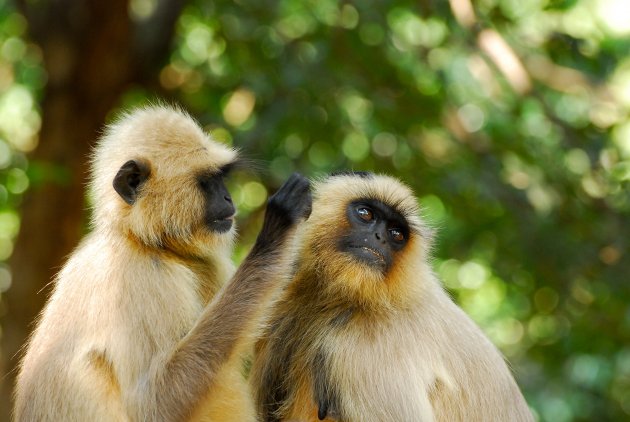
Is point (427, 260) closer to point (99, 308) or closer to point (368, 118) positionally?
point (99, 308)

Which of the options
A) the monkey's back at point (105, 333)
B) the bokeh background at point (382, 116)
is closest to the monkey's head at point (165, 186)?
the monkey's back at point (105, 333)

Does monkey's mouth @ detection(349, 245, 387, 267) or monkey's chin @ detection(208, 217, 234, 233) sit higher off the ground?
monkey's mouth @ detection(349, 245, 387, 267)

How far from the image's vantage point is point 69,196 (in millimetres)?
9734

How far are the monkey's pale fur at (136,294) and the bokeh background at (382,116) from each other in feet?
11.9

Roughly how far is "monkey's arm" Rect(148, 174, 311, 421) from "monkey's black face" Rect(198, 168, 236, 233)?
1.03ft

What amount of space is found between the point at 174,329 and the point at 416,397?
1.19 meters

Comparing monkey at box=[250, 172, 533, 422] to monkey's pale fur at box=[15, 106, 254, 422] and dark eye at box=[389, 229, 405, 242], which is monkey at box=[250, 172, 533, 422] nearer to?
dark eye at box=[389, 229, 405, 242]

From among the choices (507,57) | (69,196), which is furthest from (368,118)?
(69,196)

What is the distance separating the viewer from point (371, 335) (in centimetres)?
505

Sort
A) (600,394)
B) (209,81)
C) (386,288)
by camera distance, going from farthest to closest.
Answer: (600,394) → (209,81) → (386,288)

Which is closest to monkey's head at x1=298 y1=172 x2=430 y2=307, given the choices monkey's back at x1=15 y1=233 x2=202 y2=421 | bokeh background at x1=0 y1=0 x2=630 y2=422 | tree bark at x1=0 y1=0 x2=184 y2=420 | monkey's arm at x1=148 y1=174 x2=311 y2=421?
monkey's arm at x1=148 y1=174 x2=311 y2=421

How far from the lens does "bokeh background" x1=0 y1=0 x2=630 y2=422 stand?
9.25 m

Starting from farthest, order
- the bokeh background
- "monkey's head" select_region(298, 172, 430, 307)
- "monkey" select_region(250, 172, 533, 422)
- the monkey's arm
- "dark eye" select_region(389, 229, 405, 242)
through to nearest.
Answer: the bokeh background → "dark eye" select_region(389, 229, 405, 242) → "monkey's head" select_region(298, 172, 430, 307) → "monkey" select_region(250, 172, 533, 422) → the monkey's arm

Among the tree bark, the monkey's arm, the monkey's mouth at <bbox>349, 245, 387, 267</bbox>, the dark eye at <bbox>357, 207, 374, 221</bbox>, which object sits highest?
the dark eye at <bbox>357, 207, 374, 221</bbox>
